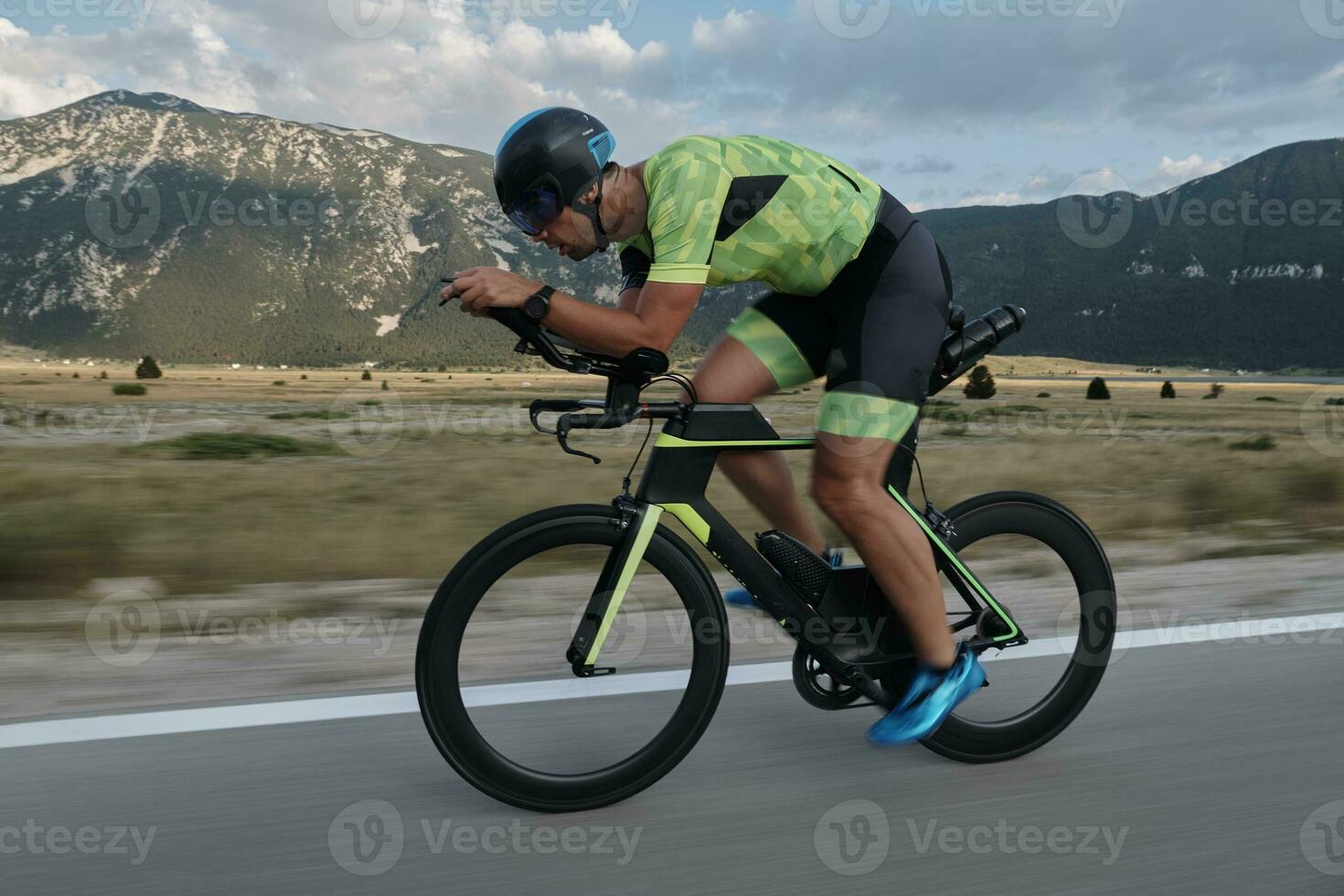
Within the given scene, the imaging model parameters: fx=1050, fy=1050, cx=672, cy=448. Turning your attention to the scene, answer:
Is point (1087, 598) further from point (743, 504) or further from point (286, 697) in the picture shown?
point (286, 697)

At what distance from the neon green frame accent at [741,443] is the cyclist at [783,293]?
0.05 m

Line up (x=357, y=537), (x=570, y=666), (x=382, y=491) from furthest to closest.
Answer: (x=382, y=491)
(x=357, y=537)
(x=570, y=666)

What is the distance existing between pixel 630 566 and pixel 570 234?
2.64 feet

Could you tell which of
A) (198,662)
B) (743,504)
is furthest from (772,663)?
(198,662)

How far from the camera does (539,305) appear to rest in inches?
90.2

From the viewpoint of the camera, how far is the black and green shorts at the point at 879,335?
267 centimetres

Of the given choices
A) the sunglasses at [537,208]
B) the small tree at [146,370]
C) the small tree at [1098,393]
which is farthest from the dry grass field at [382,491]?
the small tree at [146,370]

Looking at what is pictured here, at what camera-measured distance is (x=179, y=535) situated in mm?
5719

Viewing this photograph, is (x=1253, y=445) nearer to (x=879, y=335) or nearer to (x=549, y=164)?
(x=879, y=335)

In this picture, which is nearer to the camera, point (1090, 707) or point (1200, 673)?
point (1090, 707)

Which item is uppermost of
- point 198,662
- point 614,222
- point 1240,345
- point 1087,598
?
point 1240,345

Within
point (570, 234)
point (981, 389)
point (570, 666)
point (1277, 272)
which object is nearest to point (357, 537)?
point (570, 666)

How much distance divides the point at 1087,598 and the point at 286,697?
2451 millimetres

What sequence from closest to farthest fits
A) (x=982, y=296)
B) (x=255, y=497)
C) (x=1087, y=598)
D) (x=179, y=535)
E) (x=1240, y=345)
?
(x=1087, y=598), (x=179, y=535), (x=255, y=497), (x=1240, y=345), (x=982, y=296)
